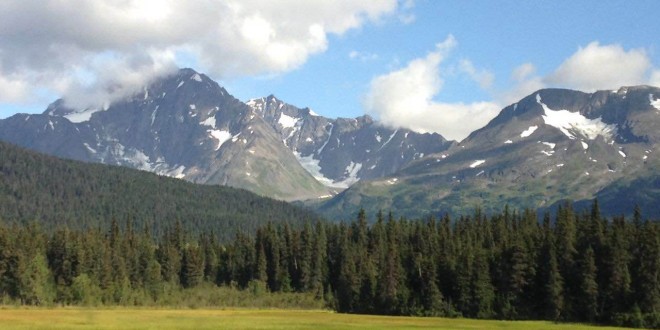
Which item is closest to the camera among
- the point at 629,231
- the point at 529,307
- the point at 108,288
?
the point at 529,307

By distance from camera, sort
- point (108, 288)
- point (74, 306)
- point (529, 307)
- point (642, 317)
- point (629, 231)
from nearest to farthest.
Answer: point (642, 317)
point (529, 307)
point (629, 231)
point (74, 306)
point (108, 288)

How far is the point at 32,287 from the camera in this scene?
185 m

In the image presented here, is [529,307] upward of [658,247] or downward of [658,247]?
downward

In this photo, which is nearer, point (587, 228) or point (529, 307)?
point (529, 307)

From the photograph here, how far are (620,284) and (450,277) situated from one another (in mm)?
33377

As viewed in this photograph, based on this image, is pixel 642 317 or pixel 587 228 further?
pixel 587 228

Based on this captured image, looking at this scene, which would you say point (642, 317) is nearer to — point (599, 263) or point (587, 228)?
point (599, 263)

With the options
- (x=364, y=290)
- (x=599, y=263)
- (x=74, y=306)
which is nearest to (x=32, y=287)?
(x=74, y=306)

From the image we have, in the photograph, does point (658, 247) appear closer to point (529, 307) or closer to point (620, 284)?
point (620, 284)

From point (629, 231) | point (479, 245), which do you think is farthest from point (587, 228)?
point (479, 245)

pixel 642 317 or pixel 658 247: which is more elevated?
pixel 658 247

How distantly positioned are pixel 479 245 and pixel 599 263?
3008 centimetres

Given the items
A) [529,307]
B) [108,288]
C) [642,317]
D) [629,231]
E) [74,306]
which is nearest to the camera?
[642,317]

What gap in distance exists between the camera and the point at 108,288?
19500 centimetres
